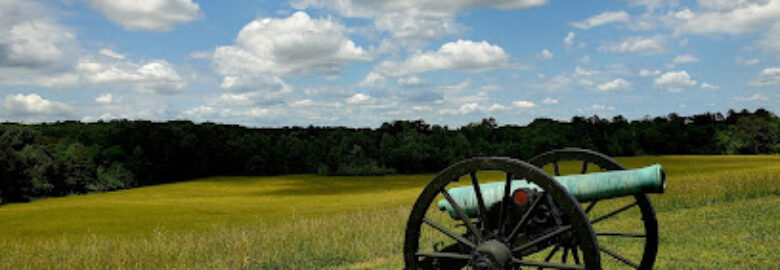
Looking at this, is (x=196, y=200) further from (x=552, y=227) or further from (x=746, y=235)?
(x=552, y=227)

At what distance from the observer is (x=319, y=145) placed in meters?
75.4

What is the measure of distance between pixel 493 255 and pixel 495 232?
239 millimetres

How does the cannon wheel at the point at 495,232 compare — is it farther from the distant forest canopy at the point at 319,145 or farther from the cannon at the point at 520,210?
the distant forest canopy at the point at 319,145

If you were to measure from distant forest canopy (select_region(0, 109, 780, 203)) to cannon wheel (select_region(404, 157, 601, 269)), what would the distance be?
5859 cm

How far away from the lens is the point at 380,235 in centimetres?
1309

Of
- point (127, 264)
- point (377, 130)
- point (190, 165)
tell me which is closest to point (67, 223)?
point (127, 264)

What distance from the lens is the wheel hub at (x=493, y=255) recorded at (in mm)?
5078

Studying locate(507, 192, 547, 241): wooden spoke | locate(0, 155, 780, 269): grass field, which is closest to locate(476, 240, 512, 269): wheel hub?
locate(507, 192, 547, 241): wooden spoke

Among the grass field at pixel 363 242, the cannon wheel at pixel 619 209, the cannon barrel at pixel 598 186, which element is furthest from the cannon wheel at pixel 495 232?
the grass field at pixel 363 242

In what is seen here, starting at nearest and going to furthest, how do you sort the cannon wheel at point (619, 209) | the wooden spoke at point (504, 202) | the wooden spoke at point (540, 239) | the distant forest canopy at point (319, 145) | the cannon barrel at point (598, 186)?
the wooden spoke at point (540, 239)
the wooden spoke at point (504, 202)
the cannon barrel at point (598, 186)
the cannon wheel at point (619, 209)
the distant forest canopy at point (319, 145)

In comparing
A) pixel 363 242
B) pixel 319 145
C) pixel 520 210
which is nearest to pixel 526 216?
pixel 520 210

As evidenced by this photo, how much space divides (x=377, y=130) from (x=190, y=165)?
2399cm

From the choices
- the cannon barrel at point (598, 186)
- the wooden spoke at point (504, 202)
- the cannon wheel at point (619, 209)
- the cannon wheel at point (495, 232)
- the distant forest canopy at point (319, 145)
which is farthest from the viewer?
the distant forest canopy at point (319, 145)

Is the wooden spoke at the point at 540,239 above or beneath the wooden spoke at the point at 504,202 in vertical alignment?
beneath
